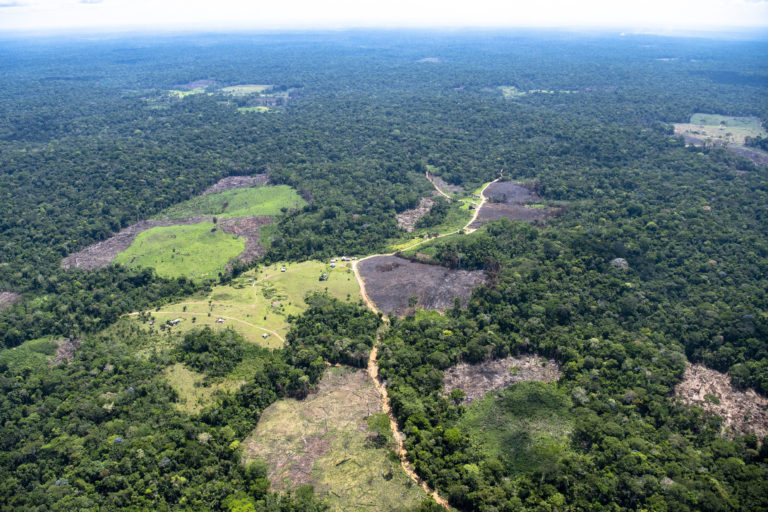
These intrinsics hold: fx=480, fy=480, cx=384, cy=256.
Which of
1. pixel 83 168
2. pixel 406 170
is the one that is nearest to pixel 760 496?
pixel 406 170

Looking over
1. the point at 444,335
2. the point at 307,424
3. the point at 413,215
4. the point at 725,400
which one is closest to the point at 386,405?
the point at 307,424

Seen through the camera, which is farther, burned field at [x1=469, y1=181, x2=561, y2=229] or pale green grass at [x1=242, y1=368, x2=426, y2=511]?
burned field at [x1=469, y1=181, x2=561, y2=229]

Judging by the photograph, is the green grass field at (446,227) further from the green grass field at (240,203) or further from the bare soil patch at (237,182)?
the bare soil patch at (237,182)

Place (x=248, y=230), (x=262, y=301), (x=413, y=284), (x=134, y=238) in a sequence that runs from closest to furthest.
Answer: (x=262, y=301) < (x=413, y=284) < (x=134, y=238) < (x=248, y=230)

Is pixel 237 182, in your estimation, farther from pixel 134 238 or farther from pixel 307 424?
pixel 307 424

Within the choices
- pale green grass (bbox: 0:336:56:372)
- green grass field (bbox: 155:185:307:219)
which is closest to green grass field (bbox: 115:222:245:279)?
green grass field (bbox: 155:185:307:219)

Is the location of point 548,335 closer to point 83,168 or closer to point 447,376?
point 447,376

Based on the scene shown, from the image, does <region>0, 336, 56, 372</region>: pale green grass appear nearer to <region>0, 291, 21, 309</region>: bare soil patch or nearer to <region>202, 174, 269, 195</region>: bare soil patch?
<region>0, 291, 21, 309</region>: bare soil patch
